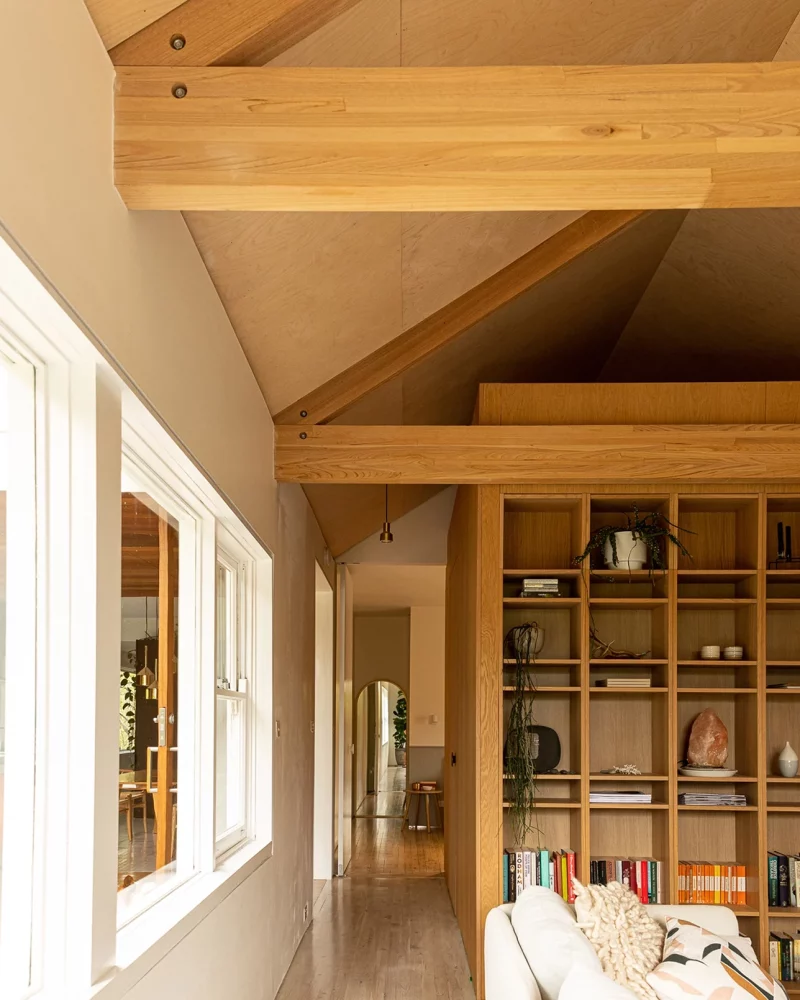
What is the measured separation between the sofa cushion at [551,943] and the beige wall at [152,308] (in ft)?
3.38

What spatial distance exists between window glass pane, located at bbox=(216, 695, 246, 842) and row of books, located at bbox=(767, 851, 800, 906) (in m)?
2.69

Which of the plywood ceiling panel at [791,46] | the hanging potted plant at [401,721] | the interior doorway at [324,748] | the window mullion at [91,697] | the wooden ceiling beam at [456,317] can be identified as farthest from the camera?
the hanging potted plant at [401,721]

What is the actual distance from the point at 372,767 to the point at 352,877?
946 cm

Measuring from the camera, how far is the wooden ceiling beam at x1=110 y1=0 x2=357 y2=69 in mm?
2389

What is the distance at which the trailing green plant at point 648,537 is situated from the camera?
549 centimetres

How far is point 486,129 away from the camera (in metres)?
2.44

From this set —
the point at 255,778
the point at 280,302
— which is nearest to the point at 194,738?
the point at 255,778

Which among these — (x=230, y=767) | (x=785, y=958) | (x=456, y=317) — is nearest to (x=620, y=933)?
(x=230, y=767)

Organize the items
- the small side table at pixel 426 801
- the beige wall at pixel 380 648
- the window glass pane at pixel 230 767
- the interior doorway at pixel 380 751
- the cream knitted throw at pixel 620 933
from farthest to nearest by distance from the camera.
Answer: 1. the beige wall at pixel 380 648
2. the interior doorway at pixel 380 751
3. the small side table at pixel 426 801
4. the window glass pane at pixel 230 767
5. the cream knitted throw at pixel 620 933

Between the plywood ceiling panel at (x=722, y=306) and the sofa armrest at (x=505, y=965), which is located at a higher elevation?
the plywood ceiling panel at (x=722, y=306)

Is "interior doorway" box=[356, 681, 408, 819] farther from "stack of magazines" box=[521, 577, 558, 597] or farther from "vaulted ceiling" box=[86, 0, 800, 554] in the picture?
"stack of magazines" box=[521, 577, 558, 597]

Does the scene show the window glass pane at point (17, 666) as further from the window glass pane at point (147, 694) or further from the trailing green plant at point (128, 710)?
the trailing green plant at point (128, 710)

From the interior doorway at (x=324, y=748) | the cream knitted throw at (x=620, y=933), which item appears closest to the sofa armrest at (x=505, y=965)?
the cream knitted throw at (x=620, y=933)

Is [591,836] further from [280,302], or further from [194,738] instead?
[280,302]
